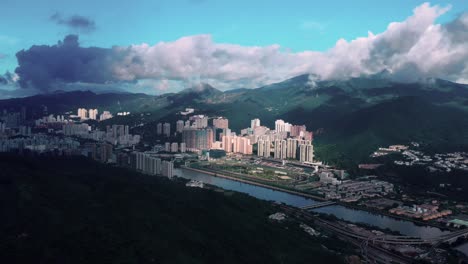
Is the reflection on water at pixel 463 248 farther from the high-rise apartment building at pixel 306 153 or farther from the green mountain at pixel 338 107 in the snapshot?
the high-rise apartment building at pixel 306 153

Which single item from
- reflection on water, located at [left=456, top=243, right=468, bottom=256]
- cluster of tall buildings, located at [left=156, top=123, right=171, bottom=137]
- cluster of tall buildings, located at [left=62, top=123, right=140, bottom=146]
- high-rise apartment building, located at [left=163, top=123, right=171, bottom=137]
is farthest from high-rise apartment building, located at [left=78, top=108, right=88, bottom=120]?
reflection on water, located at [left=456, top=243, right=468, bottom=256]

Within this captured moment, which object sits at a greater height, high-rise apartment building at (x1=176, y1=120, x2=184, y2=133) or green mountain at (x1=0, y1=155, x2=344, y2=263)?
high-rise apartment building at (x1=176, y1=120, x2=184, y2=133)

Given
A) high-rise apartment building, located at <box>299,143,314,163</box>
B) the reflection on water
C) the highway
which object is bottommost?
the reflection on water

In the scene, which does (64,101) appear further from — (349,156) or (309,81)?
(349,156)

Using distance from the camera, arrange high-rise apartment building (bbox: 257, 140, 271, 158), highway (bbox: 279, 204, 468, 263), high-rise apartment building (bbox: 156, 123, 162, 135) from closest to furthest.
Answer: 1. highway (bbox: 279, 204, 468, 263)
2. high-rise apartment building (bbox: 257, 140, 271, 158)
3. high-rise apartment building (bbox: 156, 123, 162, 135)

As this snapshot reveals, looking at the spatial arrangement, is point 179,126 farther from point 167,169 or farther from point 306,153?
point 167,169

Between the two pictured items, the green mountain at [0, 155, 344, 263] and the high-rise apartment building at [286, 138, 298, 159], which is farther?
the high-rise apartment building at [286, 138, 298, 159]

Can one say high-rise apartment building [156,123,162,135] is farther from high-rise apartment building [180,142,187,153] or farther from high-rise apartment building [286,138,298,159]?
high-rise apartment building [286,138,298,159]

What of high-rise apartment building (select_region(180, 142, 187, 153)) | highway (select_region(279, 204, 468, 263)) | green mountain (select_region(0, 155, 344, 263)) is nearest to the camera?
green mountain (select_region(0, 155, 344, 263))

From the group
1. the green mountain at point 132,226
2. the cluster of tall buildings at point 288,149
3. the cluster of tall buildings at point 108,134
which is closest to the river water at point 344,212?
the green mountain at point 132,226
